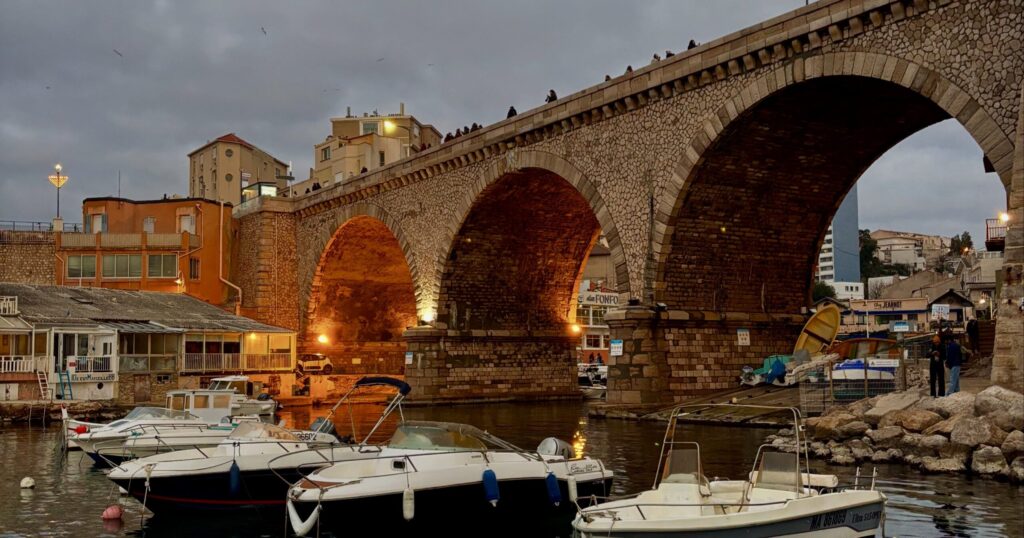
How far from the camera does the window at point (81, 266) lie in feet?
162

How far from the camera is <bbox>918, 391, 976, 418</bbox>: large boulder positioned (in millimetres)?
16247

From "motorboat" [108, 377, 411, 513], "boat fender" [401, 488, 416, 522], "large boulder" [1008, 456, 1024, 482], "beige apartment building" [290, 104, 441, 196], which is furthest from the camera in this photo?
"beige apartment building" [290, 104, 441, 196]

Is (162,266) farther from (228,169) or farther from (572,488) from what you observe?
(572,488)

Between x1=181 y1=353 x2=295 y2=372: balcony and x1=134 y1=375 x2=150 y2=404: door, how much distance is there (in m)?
2.01

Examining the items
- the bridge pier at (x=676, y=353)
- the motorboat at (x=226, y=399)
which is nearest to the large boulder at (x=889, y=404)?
the bridge pier at (x=676, y=353)

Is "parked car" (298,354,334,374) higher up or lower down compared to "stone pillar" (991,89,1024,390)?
lower down

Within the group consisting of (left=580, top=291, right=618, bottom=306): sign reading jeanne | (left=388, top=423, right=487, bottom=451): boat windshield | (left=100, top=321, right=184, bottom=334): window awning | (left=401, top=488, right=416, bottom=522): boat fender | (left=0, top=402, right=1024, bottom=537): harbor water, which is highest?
(left=580, top=291, right=618, bottom=306): sign reading jeanne

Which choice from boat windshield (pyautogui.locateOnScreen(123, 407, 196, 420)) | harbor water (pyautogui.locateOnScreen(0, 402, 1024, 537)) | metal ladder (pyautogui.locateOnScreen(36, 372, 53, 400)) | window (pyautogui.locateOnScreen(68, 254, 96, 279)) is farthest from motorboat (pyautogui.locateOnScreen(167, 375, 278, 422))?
window (pyautogui.locateOnScreen(68, 254, 96, 279))

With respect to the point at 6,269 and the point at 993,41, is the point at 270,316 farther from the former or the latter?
the point at 993,41

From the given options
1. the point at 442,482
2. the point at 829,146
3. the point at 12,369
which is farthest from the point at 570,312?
the point at 442,482

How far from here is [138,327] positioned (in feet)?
114

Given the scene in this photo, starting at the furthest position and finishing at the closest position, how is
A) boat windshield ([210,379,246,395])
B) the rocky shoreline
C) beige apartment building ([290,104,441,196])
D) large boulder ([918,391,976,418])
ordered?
1. beige apartment building ([290,104,441,196])
2. boat windshield ([210,379,246,395])
3. large boulder ([918,391,976,418])
4. the rocky shoreline

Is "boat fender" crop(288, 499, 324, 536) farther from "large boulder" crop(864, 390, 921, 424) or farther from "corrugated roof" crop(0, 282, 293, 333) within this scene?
"corrugated roof" crop(0, 282, 293, 333)

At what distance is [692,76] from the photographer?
2500cm
